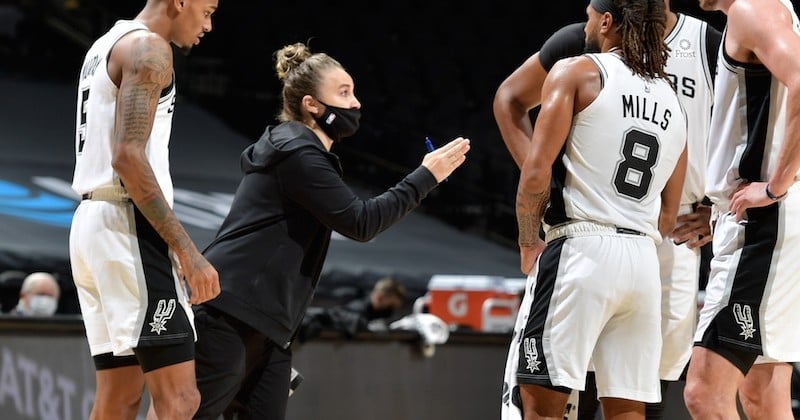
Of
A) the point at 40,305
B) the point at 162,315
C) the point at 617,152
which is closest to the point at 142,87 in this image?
the point at 162,315

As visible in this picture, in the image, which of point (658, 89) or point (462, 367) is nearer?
point (658, 89)

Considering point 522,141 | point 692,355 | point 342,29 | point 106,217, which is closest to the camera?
point 106,217

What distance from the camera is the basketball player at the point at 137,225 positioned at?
3484 mm

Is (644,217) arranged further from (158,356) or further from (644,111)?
(158,356)

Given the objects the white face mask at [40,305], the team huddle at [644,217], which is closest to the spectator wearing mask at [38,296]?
the white face mask at [40,305]

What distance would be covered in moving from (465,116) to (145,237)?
38.8 ft

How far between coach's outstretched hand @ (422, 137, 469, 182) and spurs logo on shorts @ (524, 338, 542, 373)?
71 cm

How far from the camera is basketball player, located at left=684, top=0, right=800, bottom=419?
3.78 metres

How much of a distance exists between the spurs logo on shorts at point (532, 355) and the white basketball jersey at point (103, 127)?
1246mm

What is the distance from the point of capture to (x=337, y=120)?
4.08 meters

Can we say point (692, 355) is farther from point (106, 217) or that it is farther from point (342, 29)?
point (342, 29)

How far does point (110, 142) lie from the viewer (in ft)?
11.8

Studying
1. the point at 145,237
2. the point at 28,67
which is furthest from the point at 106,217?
the point at 28,67

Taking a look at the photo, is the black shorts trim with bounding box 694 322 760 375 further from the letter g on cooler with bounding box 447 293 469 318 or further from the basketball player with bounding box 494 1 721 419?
the letter g on cooler with bounding box 447 293 469 318
